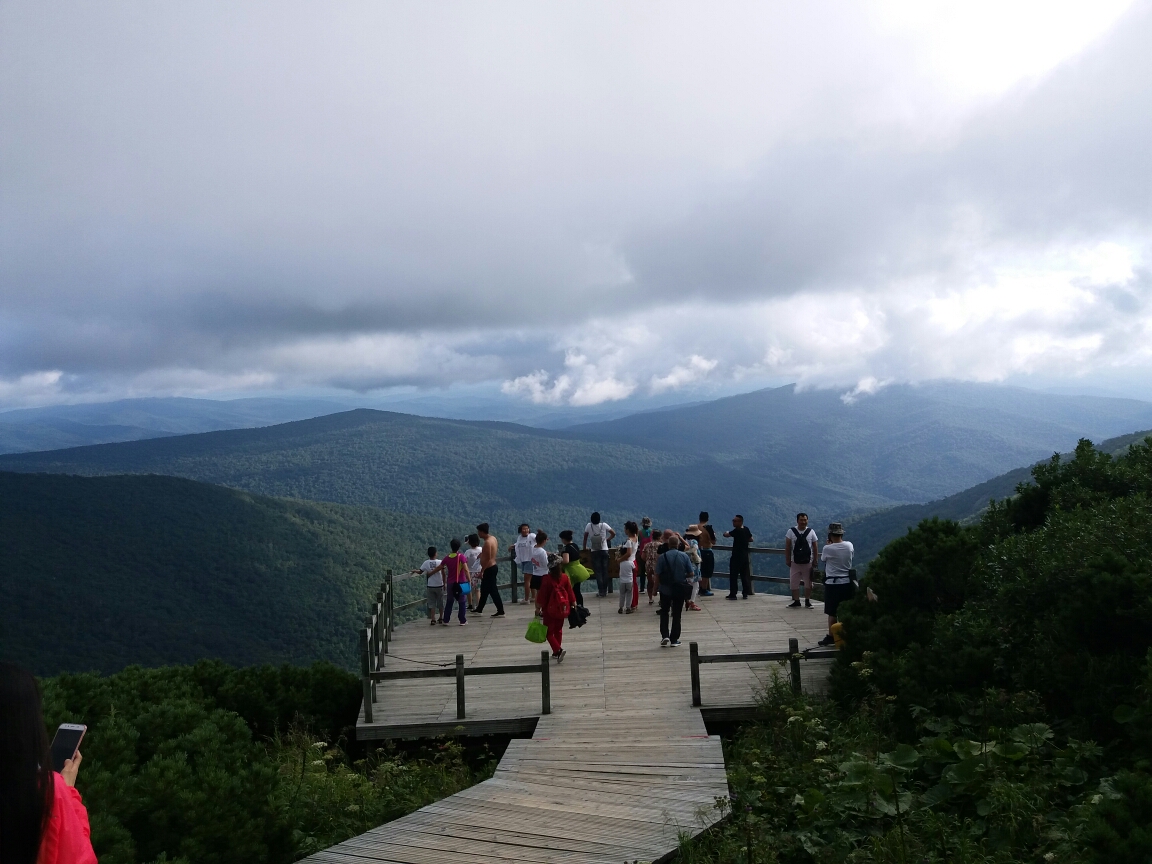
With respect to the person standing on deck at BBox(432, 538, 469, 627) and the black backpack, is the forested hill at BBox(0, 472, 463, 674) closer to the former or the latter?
the person standing on deck at BBox(432, 538, 469, 627)

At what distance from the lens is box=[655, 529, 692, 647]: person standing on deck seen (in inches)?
475

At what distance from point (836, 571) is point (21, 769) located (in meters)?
11.0

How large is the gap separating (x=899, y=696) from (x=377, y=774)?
552 cm

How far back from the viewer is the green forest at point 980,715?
17.5 ft

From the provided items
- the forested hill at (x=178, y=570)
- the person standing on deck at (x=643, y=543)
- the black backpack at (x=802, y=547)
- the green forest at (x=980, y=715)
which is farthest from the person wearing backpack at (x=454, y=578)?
the forested hill at (x=178, y=570)

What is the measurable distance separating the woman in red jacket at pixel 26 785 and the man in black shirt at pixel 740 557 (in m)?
12.9

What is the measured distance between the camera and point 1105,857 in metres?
4.25

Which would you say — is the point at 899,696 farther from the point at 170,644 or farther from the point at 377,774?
the point at 170,644

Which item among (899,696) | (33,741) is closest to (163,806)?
(33,741)

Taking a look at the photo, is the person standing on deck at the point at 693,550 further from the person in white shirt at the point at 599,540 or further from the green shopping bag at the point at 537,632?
the green shopping bag at the point at 537,632

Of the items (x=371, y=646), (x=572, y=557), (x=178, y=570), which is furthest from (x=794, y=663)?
(x=178, y=570)

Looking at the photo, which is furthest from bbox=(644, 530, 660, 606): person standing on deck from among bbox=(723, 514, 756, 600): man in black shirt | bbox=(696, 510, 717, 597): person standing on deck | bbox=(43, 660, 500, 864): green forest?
bbox=(43, 660, 500, 864): green forest

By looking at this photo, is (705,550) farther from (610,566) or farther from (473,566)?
(473,566)

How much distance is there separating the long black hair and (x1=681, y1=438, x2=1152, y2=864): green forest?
Answer: 4.22 metres
